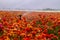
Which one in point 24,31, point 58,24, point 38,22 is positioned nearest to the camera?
point 24,31

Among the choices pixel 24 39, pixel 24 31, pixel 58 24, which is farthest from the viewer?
pixel 58 24

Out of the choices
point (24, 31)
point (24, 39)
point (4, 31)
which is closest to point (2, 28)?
point (4, 31)

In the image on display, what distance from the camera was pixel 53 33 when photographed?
695 centimetres

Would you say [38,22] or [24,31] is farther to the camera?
Result: [38,22]

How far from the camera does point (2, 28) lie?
7.01 meters

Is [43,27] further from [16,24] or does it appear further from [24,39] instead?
[24,39]

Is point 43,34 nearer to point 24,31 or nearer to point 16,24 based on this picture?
point 24,31

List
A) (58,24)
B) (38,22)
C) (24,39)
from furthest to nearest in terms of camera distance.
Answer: (38,22)
(58,24)
(24,39)

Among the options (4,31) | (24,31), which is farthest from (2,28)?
(24,31)

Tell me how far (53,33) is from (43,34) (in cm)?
52

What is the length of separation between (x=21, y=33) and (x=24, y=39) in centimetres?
40

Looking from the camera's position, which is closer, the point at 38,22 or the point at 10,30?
the point at 10,30

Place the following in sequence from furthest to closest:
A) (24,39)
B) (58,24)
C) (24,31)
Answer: (58,24)
(24,31)
(24,39)

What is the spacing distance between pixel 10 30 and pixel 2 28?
367 millimetres
